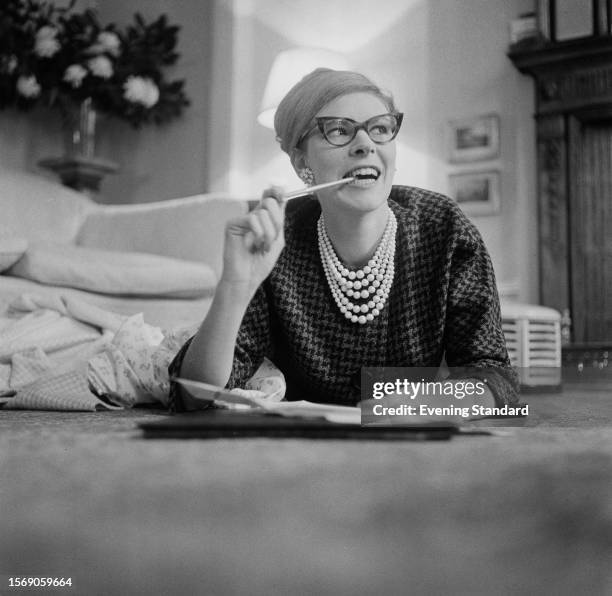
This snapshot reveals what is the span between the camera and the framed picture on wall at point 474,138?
124 inches

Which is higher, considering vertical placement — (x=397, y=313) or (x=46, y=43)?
(x=46, y=43)

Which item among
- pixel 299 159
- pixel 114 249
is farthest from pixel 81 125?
pixel 299 159

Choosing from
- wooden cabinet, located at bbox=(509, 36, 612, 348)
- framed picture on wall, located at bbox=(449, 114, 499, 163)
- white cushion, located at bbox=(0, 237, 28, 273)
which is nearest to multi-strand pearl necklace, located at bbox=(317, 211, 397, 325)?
white cushion, located at bbox=(0, 237, 28, 273)

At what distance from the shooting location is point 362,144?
0.99m

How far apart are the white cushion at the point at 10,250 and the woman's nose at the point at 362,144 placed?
1424 millimetres

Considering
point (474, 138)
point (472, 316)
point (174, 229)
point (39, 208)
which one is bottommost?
point (472, 316)

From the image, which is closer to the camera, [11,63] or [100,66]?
[11,63]

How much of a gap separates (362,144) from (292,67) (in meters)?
1.98

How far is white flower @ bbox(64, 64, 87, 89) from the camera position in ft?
11.2

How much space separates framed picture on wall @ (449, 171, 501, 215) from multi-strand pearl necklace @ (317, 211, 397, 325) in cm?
215

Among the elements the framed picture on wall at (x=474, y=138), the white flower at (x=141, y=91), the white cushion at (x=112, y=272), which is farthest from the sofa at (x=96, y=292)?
the framed picture on wall at (x=474, y=138)

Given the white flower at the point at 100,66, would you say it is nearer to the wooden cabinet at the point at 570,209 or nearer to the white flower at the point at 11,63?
the white flower at the point at 11,63

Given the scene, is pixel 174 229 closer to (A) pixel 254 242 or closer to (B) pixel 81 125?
(B) pixel 81 125

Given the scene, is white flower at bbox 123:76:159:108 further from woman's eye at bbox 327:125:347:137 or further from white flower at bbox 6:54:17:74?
woman's eye at bbox 327:125:347:137
